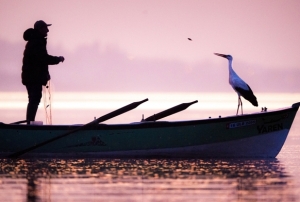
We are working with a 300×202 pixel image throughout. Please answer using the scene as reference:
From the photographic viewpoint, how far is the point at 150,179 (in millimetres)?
17031

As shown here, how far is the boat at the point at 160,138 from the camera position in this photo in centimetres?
2153

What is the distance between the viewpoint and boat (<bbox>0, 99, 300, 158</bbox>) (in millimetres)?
21531

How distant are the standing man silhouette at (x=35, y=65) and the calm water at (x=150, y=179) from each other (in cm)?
129

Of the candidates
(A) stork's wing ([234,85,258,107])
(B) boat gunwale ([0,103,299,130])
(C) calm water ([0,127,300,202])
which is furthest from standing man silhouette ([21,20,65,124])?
(A) stork's wing ([234,85,258,107])

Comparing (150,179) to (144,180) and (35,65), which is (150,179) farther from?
(35,65)

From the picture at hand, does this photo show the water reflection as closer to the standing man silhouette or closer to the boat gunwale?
the boat gunwale

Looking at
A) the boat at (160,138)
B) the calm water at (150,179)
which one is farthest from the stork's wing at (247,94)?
the calm water at (150,179)

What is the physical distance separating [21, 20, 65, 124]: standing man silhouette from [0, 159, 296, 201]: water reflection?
1.31m

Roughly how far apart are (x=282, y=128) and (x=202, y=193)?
7186 mm

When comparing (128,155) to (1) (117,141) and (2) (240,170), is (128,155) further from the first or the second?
(2) (240,170)

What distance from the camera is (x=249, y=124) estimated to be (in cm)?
2161

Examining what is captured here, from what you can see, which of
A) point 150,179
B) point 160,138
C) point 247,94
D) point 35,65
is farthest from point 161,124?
point 150,179

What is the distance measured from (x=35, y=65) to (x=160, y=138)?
2.86 m

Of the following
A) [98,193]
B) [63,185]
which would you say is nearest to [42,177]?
[63,185]
